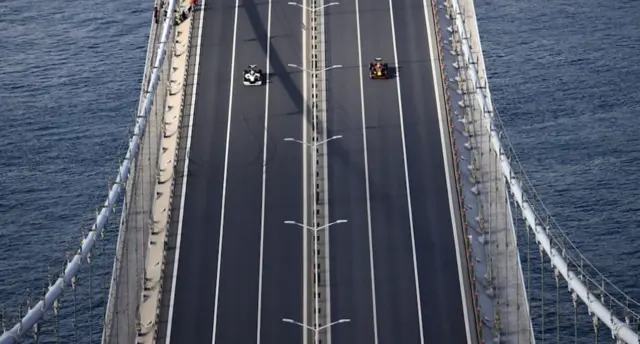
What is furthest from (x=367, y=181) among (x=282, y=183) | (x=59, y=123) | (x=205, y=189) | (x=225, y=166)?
(x=59, y=123)

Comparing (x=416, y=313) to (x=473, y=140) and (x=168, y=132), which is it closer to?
(x=473, y=140)

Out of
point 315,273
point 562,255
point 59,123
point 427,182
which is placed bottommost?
point 562,255

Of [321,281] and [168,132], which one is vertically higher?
[168,132]

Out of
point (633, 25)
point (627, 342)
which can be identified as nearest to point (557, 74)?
point (633, 25)

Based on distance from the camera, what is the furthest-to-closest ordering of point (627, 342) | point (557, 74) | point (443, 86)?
point (557, 74), point (443, 86), point (627, 342)

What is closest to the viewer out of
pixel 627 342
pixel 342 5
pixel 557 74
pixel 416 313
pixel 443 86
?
pixel 627 342

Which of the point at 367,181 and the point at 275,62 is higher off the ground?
the point at 275,62

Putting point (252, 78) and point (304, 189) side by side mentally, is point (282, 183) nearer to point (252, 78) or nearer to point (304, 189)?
point (304, 189)
